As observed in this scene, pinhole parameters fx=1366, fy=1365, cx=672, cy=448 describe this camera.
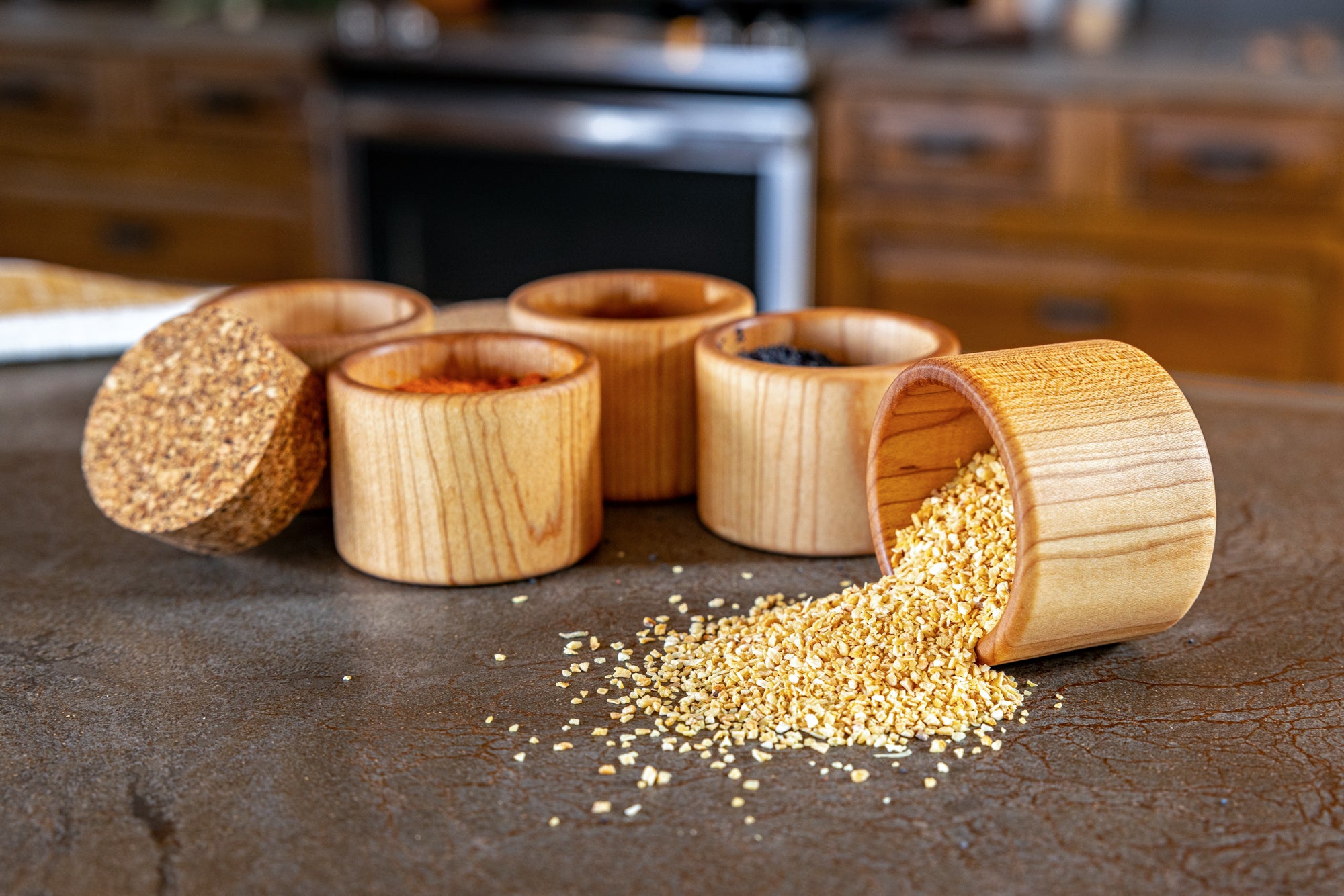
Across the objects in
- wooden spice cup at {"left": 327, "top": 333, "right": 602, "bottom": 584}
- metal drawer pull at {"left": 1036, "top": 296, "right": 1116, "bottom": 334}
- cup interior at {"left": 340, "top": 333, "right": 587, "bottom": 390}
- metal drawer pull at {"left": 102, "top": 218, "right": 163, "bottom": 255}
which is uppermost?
cup interior at {"left": 340, "top": 333, "right": 587, "bottom": 390}

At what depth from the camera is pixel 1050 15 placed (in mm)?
2604

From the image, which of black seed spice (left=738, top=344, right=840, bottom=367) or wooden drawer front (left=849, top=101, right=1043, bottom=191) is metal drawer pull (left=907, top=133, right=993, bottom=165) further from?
black seed spice (left=738, top=344, right=840, bottom=367)

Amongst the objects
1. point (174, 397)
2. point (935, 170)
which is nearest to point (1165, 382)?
point (174, 397)

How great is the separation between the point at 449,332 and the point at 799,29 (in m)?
1.80

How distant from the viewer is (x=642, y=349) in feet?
3.08

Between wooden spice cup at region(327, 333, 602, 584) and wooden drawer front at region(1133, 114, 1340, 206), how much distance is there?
1.55m

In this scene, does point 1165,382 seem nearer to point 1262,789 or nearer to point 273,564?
point 1262,789

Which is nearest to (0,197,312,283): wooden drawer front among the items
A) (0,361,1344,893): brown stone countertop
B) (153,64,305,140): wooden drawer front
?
(153,64,305,140): wooden drawer front

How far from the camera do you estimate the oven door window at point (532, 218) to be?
93.7 inches

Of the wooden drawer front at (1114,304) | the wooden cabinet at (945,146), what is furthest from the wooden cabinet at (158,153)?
the wooden drawer front at (1114,304)

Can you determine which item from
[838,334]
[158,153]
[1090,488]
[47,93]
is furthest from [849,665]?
[47,93]

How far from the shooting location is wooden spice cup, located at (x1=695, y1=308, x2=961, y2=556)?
842 millimetres

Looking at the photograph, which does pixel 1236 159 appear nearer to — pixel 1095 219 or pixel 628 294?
pixel 1095 219

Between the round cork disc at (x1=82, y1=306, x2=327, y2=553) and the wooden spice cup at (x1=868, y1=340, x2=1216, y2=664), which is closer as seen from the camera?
the wooden spice cup at (x1=868, y1=340, x2=1216, y2=664)
